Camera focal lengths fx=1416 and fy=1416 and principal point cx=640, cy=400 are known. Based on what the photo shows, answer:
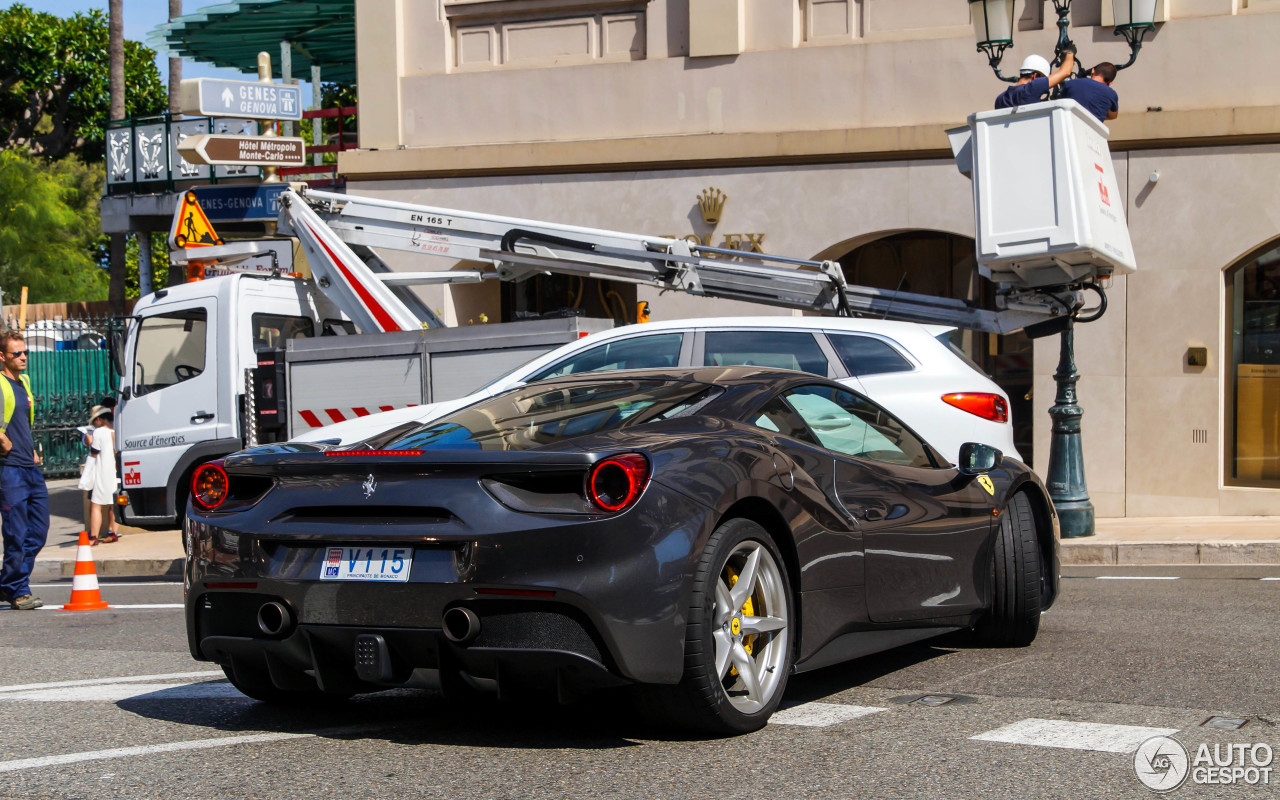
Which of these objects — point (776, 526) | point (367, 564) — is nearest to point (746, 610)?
point (776, 526)

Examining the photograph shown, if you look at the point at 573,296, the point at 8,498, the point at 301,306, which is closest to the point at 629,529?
the point at 8,498

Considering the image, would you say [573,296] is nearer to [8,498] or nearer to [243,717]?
[8,498]

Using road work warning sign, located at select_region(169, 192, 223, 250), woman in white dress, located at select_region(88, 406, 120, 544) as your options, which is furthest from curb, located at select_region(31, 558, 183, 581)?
road work warning sign, located at select_region(169, 192, 223, 250)

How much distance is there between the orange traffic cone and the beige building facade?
800 cm

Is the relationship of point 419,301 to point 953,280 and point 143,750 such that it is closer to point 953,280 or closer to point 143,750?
point 953,280

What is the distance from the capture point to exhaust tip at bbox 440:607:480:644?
13.8 feet

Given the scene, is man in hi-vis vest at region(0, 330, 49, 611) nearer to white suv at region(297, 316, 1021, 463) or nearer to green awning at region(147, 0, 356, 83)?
white suv at region(297, 316, 1021, 463)

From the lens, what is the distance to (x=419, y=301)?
14016 mm

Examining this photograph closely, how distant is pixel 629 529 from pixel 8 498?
6.84 metres

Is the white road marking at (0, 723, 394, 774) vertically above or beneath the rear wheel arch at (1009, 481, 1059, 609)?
beneath

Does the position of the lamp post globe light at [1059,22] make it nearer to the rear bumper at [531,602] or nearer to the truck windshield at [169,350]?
the truck windshield at [169,350]

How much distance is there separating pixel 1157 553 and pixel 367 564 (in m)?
9.03

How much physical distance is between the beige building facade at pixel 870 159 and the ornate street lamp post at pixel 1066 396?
248cm

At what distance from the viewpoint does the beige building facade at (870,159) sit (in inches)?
579
